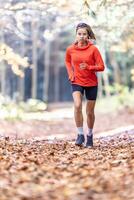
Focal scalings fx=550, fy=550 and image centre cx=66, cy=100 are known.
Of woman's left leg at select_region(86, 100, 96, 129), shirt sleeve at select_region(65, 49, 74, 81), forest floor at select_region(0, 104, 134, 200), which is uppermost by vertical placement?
shirt sleeve at select_region(65, 49, 74, 81)

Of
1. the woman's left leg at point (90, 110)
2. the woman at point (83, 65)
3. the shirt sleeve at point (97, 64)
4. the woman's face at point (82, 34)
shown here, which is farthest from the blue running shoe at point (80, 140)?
the woman's face at point (82, 34)

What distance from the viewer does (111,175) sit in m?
6.49

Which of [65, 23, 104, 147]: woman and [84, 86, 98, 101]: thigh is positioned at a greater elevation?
[65, 23, 104, 147]: woman

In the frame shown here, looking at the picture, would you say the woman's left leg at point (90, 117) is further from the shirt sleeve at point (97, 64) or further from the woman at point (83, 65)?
the shirt sleeve at point (97, 64)

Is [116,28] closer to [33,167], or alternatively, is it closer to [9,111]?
[9,111]

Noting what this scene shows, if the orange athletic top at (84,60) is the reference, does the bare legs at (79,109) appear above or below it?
below

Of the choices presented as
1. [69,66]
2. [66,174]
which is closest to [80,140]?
[69,66]

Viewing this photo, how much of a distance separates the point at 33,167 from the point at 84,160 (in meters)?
1.16

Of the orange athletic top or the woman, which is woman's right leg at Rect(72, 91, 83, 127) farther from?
the orange athletic top

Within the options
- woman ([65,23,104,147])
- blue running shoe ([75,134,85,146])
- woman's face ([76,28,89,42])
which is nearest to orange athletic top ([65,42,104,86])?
woman ([65,23,104,147])

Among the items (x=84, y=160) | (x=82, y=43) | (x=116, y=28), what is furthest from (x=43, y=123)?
(x=84, y=160)

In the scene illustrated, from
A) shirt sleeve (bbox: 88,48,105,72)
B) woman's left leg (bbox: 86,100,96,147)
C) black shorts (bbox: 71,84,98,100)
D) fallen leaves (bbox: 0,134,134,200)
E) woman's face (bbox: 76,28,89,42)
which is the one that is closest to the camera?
fallen leaves (bbox: 0,134,134,200)

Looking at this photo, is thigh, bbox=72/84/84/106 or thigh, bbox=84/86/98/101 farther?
thigh, bbox=84/86/98/101

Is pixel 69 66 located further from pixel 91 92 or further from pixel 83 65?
pixel 91 92
